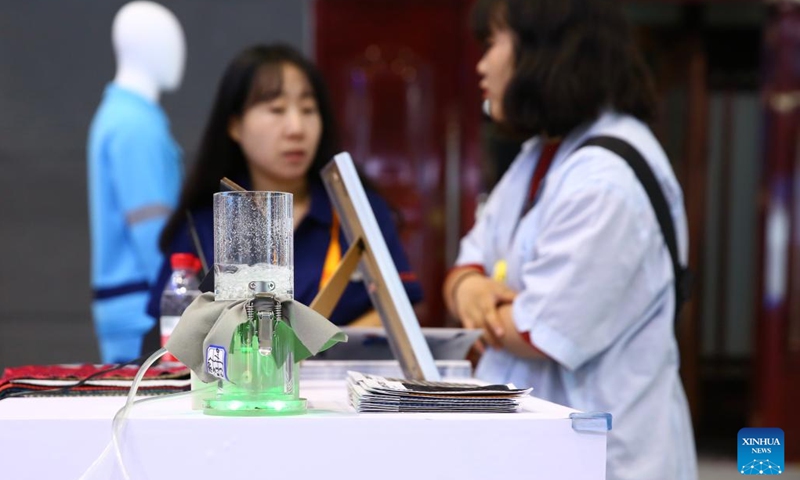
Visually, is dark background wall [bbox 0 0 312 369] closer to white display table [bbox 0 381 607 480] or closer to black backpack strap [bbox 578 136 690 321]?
black backpack strap [bbox 578 136 690 321]

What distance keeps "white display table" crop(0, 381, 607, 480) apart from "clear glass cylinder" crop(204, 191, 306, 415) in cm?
4

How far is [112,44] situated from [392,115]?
116cm

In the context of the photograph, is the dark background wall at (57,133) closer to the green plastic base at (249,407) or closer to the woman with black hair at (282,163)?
the woman with black hair at (282,163)

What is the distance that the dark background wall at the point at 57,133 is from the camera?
4055 millimetres

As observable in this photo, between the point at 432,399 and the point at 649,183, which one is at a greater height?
the point at 649,183

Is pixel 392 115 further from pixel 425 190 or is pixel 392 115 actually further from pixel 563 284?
pixel 563 284

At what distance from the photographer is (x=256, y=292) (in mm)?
1036

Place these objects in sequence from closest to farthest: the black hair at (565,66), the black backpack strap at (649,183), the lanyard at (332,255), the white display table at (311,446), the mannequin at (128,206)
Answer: the white display table at (311,446), the black backpack strap at (649,183), the black hair at (565,66), the lanyard at (332,255), the mannequin at (128,206)

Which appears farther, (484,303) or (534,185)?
(534,185)

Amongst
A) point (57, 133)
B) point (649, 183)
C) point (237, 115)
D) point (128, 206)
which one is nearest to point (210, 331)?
point (649, 183)

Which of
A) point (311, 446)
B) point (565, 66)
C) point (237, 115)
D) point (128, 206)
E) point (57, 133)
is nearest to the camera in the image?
point (311, 446)

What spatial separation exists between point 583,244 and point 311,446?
814 millimetres

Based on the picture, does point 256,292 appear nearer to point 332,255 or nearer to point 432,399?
point 432,399

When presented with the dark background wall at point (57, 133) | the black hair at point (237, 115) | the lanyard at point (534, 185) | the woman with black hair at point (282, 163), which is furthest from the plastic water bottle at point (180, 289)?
the dark background wall at point (57, 133)
